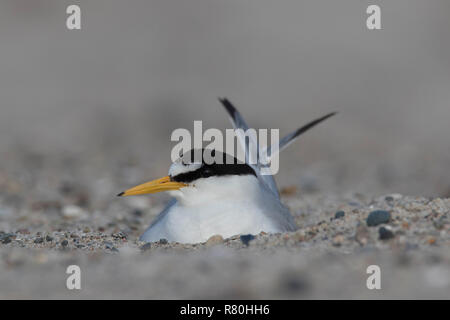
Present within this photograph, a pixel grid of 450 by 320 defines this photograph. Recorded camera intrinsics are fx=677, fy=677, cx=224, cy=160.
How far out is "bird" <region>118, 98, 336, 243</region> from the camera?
488 cm

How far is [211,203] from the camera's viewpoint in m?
5.05

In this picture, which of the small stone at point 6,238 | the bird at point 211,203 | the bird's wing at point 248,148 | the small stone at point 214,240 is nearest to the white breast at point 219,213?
the bird at point 211,203

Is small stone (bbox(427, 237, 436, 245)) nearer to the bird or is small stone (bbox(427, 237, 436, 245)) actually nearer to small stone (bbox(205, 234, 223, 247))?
the bird

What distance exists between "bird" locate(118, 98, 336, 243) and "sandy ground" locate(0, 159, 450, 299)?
0.49ft

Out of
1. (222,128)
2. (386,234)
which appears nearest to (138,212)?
(386,234)

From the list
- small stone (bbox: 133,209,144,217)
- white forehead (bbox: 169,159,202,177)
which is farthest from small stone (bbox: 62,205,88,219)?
white forehead (bbox: 169,159,202,177)

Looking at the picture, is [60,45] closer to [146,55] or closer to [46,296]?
[146,55]

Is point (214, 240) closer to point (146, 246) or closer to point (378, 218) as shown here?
point (146, 246)

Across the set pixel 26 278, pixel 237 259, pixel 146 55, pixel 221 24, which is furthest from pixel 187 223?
pixel 221 24

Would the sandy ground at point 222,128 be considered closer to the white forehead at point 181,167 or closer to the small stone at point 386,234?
the small stone at point 386,234

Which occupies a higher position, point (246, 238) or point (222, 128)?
point (222, 128)

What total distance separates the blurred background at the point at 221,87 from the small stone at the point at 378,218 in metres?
3.28

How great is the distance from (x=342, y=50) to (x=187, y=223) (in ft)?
41.4

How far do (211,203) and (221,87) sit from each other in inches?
399
